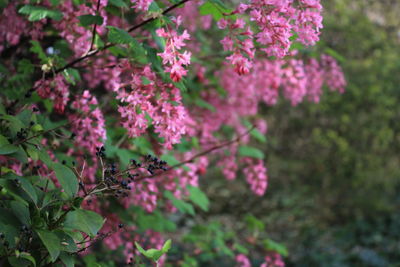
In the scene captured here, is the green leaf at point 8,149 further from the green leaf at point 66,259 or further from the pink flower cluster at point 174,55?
the pink flower cluster at point 174,55

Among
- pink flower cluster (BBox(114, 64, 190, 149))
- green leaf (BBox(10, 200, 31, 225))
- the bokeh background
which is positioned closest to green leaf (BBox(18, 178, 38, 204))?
green leaf (BBox(10, 200, 31, 225))

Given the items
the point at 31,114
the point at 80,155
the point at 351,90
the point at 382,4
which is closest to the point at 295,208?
the point at 351,90

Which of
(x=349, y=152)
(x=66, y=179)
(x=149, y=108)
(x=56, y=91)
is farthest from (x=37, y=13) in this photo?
(x=349, y=152)

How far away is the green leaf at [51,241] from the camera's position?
1.45 meters

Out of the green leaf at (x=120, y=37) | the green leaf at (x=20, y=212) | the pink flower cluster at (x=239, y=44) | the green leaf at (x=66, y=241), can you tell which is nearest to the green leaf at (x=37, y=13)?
the green leaf at (x=120, y=37)

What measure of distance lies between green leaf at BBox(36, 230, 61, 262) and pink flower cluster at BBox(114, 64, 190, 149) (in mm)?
671

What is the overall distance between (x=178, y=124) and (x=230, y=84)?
1.74 metres

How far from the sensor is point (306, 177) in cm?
751

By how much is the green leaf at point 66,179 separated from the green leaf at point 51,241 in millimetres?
185

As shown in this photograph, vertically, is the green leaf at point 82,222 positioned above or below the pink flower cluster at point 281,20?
below

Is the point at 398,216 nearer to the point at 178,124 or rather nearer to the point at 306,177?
the point at 306,177

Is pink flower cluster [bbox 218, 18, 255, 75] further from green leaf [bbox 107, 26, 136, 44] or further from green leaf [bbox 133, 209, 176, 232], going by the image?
green leaf [bbox 133, 209, 176, 232]

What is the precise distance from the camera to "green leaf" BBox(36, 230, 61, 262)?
4.76 ft

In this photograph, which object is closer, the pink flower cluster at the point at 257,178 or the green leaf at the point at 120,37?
the green leaf at the point at 120,37
